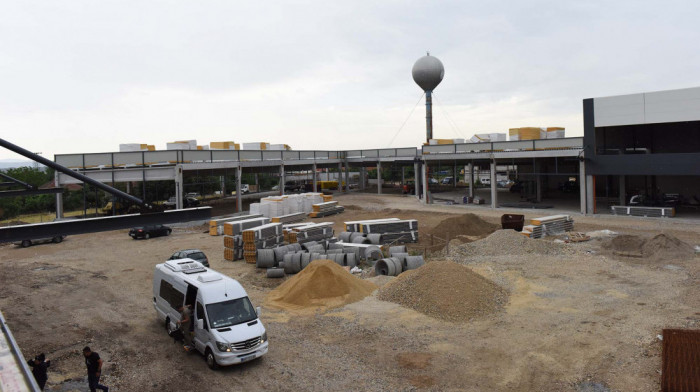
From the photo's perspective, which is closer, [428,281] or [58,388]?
[58,388]

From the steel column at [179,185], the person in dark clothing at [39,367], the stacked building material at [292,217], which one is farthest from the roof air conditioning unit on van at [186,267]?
the steel column at [179,185]

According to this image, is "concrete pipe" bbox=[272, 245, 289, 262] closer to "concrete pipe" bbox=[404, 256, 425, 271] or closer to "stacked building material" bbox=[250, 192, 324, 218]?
"concrete pipe" bbox=[404, 256, 425, 271]

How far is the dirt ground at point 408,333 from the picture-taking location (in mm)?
11320

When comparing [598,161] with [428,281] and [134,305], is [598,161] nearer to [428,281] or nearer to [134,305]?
[428,281]

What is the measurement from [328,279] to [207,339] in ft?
21.0

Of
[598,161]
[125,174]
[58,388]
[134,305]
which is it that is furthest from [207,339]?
[598,161]

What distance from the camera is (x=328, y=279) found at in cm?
1777

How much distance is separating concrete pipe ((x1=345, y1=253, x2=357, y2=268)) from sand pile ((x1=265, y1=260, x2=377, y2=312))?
3.80m

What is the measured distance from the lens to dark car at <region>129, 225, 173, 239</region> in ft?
108

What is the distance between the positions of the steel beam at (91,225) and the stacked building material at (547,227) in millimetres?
21179

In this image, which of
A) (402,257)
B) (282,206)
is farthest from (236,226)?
(282,206)

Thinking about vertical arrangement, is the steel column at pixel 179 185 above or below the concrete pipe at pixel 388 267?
above

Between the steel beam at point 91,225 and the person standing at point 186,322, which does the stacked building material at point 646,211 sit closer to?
the steel beam at point 91,225

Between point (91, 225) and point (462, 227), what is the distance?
74.6 feet
